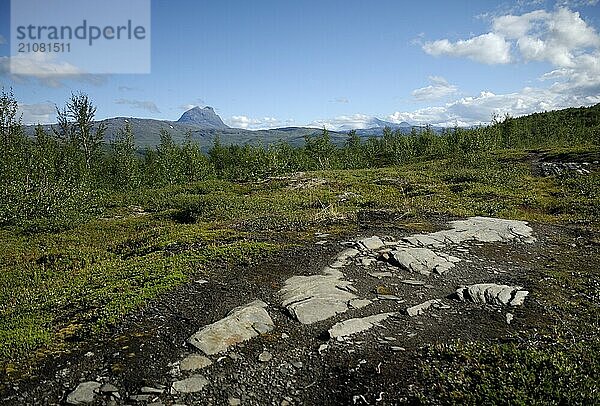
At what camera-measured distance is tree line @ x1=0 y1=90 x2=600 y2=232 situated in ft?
97.2

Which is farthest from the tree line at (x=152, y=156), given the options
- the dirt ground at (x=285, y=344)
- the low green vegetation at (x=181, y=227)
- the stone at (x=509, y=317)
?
the stone at (x=509, y=317)

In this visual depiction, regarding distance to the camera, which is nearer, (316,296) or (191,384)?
(191,384)

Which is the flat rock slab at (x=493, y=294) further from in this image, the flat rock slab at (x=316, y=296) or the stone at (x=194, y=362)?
the stone at (x=194, y=362)

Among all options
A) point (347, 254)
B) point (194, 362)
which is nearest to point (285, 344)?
point (194, 362)

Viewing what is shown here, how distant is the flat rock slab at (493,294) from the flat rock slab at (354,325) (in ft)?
7.65

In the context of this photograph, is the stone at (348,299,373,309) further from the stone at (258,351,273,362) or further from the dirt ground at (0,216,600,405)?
the stone at (258,351,273,362)

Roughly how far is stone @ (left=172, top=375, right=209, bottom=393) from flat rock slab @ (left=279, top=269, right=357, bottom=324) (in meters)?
2.65

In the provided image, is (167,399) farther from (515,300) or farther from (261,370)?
(515,300)

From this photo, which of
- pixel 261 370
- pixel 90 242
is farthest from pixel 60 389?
pixel 90 242

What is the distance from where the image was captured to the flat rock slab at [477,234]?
14.8m

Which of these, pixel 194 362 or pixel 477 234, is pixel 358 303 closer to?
pixel 194 362

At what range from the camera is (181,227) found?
21.3 meters

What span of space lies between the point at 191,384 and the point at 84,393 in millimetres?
1669

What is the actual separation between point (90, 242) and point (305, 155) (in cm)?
6883
